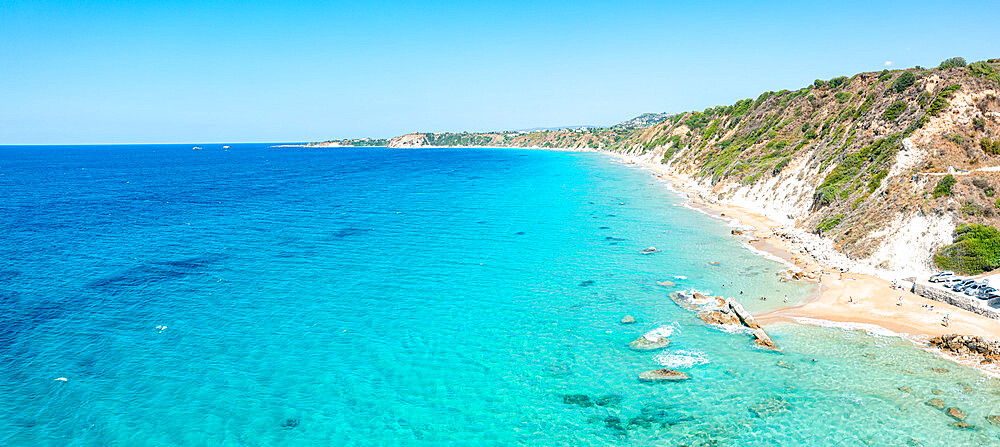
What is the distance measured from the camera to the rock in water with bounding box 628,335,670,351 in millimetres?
36509

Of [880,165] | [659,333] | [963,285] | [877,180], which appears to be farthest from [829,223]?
[659,333]

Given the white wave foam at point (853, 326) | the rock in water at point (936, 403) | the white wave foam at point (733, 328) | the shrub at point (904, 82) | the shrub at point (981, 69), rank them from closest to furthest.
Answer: the rock in water at point (936, 403)
the white wave foam at point (853, 326)
the white wave foam at point (733, 328)
the shrub at point (981, 69)
the shrub at point (904, 82)

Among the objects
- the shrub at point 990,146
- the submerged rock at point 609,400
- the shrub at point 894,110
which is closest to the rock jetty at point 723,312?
the submerged rock at point 609,400

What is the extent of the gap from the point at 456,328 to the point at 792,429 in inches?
939

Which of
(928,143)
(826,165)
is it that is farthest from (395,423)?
(826,165)

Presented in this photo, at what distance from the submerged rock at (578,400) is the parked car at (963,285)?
35.9 meters

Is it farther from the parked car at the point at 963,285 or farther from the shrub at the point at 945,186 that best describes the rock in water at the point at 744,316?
the shrub at the point at 945,186

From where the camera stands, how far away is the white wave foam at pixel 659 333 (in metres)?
38.2

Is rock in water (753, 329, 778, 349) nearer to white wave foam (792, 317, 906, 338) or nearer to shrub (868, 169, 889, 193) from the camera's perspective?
white wave foam (792, 317, 906, 338)

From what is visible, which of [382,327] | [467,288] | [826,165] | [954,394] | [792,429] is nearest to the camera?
[792,429]

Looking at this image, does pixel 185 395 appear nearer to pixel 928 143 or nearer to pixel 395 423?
pixel 395 423

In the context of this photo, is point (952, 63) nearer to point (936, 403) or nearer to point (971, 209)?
point (971, 209)

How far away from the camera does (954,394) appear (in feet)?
96.8

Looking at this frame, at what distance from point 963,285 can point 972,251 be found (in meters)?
5.57
